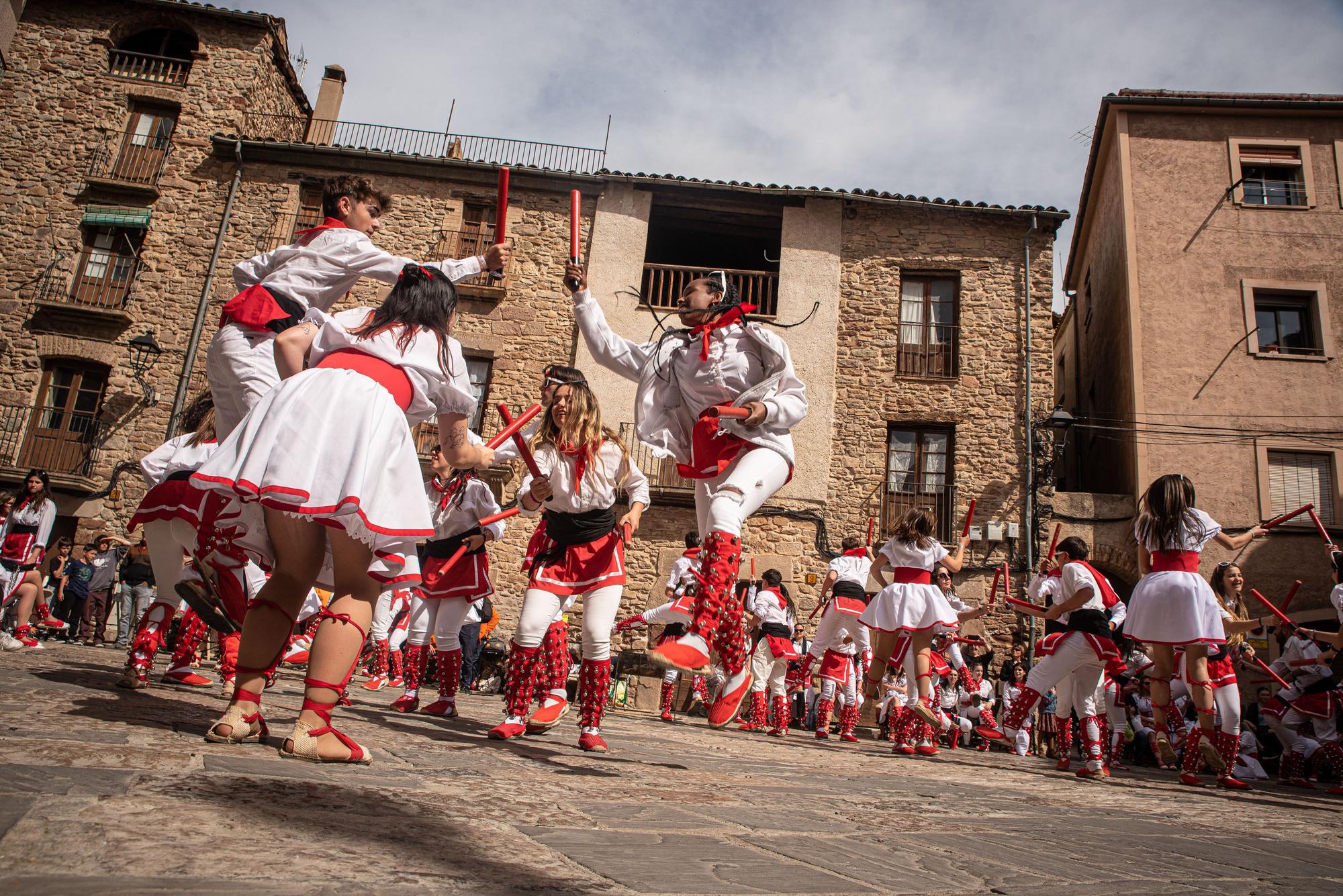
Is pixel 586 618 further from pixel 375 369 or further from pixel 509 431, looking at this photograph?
pixel 375 369

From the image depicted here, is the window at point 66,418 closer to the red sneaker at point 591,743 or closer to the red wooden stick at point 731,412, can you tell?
the red sneaker at point 591,743

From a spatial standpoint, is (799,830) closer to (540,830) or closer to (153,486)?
(540,830)

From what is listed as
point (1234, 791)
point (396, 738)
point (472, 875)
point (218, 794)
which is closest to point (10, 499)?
point (396, 738)

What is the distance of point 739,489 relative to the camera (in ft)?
13.1

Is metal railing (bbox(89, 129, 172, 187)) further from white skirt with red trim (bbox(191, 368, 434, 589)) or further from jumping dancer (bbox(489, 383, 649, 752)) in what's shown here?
white skirt with red trim (bbox(191, 368, 434, 589))

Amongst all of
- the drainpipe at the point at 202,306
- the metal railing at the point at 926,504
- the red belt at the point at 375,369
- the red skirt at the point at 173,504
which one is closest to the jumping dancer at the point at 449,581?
the red skirt at the point at 173,504

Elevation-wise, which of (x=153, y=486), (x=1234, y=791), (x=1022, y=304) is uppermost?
(x=1022, y=304)

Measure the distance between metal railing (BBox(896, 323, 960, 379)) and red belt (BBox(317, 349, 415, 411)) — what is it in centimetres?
1655

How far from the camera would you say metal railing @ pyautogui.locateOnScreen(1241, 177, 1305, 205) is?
60.3ft

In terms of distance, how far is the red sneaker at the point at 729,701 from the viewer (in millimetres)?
3934

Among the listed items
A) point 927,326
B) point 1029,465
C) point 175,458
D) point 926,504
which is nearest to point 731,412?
point 175,458

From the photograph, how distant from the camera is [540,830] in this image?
6.36ft

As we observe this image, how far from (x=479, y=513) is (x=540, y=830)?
5025 millimetres

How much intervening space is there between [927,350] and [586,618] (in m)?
15.3
